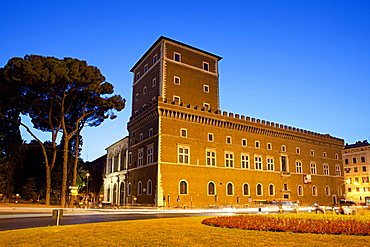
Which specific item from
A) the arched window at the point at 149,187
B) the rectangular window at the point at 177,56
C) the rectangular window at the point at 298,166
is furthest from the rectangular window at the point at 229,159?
the rectangular window at the point at 177,56

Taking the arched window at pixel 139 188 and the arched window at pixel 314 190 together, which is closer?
the arched window at pixel 139 188

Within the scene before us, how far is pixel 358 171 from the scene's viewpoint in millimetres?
75062

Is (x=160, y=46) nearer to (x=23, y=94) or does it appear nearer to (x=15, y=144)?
(x=23, y=94)

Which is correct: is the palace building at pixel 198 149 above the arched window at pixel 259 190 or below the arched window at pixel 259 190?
above

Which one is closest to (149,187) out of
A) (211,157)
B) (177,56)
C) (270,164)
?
(211,157)

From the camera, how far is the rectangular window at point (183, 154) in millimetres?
39844

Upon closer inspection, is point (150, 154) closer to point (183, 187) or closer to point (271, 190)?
point (183, 187)

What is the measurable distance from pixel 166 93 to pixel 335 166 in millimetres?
34449

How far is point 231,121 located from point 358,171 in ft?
149

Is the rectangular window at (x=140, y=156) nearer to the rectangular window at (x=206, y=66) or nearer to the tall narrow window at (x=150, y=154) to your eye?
the tall narrow window at (x=150, y=154)

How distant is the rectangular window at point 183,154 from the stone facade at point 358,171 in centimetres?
4699

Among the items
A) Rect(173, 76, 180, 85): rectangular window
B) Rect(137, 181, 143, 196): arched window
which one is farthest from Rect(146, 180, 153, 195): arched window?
Rect(173, 76, 180, 85): rectangular window

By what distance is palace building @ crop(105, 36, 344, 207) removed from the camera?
39.4m

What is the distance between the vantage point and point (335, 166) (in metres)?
58.4
